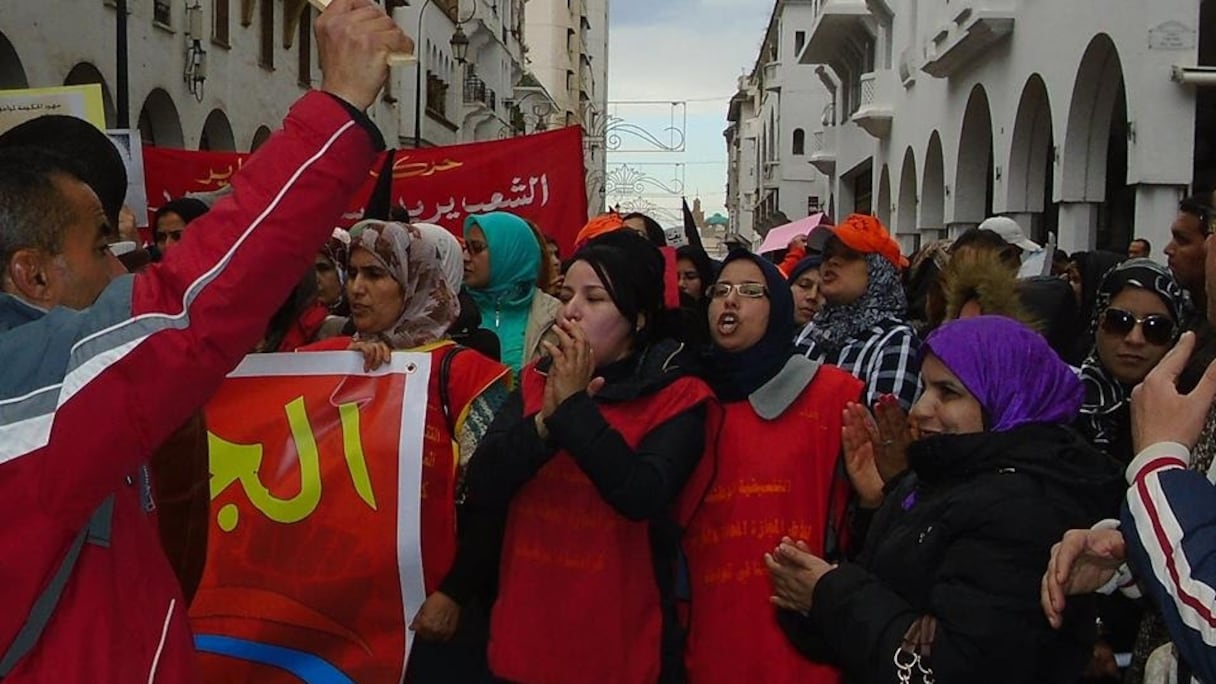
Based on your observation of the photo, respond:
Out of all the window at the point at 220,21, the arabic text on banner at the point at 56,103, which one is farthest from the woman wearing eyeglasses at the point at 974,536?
the window at the point at 220,21

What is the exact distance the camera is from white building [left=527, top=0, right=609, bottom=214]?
258ft

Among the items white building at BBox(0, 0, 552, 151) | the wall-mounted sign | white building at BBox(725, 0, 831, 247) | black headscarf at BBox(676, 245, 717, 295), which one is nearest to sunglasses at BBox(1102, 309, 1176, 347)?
black headscarf at BBox(676, 245, 717, 295)

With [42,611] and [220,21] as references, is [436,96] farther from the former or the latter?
[42,611]

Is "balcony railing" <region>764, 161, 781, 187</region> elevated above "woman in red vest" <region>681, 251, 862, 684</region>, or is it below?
above

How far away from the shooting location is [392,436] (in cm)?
371

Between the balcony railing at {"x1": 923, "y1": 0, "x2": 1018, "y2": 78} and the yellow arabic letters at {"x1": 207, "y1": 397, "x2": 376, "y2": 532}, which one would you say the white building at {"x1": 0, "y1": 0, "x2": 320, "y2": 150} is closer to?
the balcony railing at {"x1": 923, "y1": 0, "x2": 1018, "y2": 78}

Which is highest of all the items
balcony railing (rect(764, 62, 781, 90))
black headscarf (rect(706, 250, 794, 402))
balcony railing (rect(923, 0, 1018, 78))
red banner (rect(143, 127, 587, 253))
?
balcony railing (rect(764, 62, 781, 90))

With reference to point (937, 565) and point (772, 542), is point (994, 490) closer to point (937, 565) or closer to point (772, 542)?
point (937, 565)

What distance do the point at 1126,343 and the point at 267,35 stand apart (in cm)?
2150

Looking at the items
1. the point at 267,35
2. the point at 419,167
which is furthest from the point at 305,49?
the point at 419,167

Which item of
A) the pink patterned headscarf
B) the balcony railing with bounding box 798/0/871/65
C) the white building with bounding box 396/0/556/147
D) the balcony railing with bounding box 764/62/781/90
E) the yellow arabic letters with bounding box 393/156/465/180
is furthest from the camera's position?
the balcony railing with bounding box 764/62/781/90

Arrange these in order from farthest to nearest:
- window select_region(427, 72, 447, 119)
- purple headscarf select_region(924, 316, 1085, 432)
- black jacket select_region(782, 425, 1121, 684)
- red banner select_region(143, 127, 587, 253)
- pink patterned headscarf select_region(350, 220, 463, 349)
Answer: window select_region(427, 72, 447, 119), red banner select_region(143, 127, 587, 253), pink patterned headscarf select_region(350, 220, 463, 349), purple headscarf select_region(924, 316, 1085, 432), black jacket select_region(782, 425, 1121, 684)

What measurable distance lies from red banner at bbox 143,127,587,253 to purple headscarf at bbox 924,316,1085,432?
7.40 meters

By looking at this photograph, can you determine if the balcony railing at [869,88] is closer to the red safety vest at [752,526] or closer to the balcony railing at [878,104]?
the balcony railing at [878,104]
